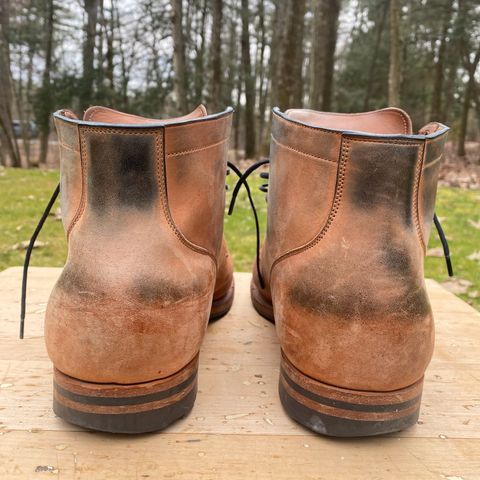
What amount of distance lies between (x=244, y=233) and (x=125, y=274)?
7.54ft

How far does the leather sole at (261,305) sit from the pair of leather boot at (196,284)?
37cm

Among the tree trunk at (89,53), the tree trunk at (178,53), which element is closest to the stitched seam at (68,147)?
the tree trunk at (178,53)

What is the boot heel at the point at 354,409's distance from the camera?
677mm

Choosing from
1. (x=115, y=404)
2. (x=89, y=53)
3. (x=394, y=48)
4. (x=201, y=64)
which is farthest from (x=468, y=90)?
(x=115, y=404)

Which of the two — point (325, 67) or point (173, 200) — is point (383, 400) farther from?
point (325, 67)

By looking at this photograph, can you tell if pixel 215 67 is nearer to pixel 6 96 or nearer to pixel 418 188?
pixel 6 96

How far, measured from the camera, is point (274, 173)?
0.87 m

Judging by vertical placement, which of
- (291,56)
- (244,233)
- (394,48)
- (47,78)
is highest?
(394,48)

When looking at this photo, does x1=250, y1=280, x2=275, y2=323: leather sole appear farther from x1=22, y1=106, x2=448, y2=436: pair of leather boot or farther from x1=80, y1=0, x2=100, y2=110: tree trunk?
x1=80, y1=0, x2=100, y2=110: tree trunk

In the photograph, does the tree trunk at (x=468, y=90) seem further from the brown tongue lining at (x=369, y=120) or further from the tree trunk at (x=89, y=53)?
the brown tongue lining at (x=369, y=120)

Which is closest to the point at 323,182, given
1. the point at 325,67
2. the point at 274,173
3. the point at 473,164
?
the point at 274,173

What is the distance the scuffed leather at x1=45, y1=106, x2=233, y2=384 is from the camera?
658 millimetres

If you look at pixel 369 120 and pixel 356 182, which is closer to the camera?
pixel 356 182

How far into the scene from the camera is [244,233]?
2963 millimetres
